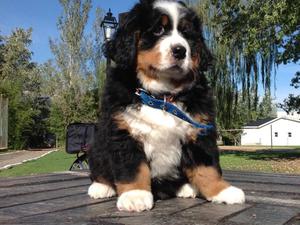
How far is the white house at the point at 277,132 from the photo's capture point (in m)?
75.7

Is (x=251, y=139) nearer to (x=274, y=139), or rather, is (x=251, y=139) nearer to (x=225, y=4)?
(x=274, y=139)

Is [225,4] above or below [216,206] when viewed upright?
above

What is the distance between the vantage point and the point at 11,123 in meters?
39.5

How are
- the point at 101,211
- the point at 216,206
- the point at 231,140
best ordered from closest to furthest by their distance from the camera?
the point at 101,211 < the point at 216,206 < the point at 231,140

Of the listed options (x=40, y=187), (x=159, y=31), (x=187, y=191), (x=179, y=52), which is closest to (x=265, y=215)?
(x=187, y=191)

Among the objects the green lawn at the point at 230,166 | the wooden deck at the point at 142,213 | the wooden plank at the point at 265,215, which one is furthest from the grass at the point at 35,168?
the wooden plank at the point at 265,215

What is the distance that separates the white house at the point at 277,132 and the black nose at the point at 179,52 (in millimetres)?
74276

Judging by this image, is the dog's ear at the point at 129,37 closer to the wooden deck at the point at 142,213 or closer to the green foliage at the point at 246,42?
the wooden deck at the point at 142,213

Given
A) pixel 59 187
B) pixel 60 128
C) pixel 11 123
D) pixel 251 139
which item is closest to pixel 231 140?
pixel 251 139

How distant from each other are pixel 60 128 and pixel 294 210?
42.2 metres

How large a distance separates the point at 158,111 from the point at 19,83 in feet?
139

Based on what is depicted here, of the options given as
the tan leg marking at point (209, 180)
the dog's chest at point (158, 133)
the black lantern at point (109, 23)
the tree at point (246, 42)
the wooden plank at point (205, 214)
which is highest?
the tree at point (246, 42)

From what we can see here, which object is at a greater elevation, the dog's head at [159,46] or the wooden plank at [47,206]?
the dog's head at [159,46]

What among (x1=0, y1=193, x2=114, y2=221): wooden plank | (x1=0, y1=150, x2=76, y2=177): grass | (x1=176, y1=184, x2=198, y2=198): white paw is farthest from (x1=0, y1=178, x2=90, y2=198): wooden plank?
(x1=0, y1=150, x2=76, y2=177): grass
